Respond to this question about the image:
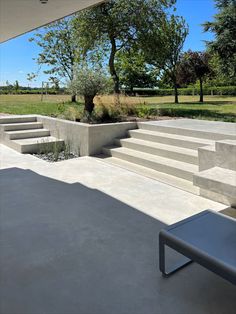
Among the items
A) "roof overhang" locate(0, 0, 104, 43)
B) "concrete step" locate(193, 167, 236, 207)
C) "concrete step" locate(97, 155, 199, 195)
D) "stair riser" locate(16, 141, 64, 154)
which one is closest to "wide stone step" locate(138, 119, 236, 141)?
"concrete step" locate(97, 155, 199, 195)

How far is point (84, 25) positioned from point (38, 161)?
6789mm

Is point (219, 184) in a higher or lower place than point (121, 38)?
lower

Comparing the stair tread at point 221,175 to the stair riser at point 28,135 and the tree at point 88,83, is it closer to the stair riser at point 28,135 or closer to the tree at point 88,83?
the tree at point 88,83

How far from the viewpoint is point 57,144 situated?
6.30 meters

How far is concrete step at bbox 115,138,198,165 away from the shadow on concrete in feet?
5.55

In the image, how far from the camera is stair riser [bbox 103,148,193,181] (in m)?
4.29

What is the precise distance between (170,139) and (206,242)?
3474mm

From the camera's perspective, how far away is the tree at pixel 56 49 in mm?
17641

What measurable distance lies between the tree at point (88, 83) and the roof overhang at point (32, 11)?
6.58 feet

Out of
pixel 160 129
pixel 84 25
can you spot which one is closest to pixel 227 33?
pixel 84 25

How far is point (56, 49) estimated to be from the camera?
18.3 meters

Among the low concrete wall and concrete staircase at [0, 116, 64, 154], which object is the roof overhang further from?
concrete staircase at [0, 116, 64, 154]

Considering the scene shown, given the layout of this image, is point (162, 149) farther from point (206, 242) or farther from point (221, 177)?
point (206, 242)

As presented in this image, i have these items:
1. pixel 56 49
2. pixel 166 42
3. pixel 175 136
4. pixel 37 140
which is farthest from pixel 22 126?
pixel 56 49
